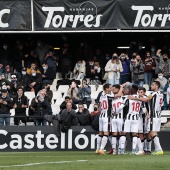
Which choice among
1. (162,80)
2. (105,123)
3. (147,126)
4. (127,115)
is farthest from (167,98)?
(105,123)

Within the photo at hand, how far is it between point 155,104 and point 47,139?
18.1 ft

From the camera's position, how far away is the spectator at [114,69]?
3106cm

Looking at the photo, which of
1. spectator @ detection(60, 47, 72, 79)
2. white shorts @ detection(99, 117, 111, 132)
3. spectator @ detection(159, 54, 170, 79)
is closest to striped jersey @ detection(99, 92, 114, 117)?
white shorts @ detection(99, 117, 111, 132)

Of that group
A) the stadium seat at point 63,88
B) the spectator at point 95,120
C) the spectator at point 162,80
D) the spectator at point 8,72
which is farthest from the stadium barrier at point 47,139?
the spectator at point 8,72

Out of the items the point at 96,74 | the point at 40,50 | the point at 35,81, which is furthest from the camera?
the point at 40,50

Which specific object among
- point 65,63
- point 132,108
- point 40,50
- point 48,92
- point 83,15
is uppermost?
point 83,15

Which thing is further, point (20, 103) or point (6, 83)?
point (6, 83)

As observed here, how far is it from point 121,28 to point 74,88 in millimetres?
3224

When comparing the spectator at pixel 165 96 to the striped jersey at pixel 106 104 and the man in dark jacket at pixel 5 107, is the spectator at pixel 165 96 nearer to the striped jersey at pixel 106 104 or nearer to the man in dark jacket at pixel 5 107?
the man in dark jacket at pixel 5 107

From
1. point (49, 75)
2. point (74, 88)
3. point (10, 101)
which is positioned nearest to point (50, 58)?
point (49, 75)

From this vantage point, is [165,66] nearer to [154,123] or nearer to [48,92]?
[48,92]

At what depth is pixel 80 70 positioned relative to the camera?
3238cm

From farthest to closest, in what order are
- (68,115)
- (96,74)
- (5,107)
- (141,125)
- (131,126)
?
(96,74) → (5,107) → (68,115) → (141,125) → (131,126)

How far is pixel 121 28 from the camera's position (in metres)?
31.3
